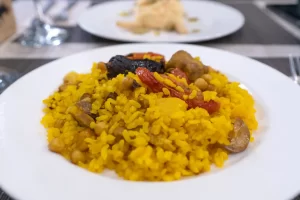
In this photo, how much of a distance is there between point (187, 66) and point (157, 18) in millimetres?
1184

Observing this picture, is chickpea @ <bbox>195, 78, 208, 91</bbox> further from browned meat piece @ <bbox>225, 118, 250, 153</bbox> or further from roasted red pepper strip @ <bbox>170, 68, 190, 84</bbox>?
browned meat piece @ <bbox>225, 118, 250, 153</bbox>

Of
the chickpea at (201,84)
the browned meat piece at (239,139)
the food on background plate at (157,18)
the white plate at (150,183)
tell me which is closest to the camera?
the white plate at (150,183)

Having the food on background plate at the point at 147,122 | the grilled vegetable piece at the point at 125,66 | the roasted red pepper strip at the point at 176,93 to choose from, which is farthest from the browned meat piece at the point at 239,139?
the grilled vegetable piece at the point at 125,66

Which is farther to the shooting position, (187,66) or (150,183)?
(187,66)

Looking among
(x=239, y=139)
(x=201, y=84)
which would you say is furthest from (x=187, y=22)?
(x=239, y=139)

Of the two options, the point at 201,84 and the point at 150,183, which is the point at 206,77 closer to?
the point at 201,84

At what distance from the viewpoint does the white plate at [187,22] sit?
252 centimetres

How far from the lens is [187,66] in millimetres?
1660

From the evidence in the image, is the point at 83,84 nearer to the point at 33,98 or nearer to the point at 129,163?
the point at 33,98

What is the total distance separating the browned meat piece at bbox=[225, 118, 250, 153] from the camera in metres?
1.32

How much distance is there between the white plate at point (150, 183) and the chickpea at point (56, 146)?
30 mm

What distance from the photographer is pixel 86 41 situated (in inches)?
103

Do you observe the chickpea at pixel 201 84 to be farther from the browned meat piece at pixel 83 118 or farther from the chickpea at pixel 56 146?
the chickpea at pixel 56 146

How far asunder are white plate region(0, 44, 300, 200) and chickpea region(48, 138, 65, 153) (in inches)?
1.2
